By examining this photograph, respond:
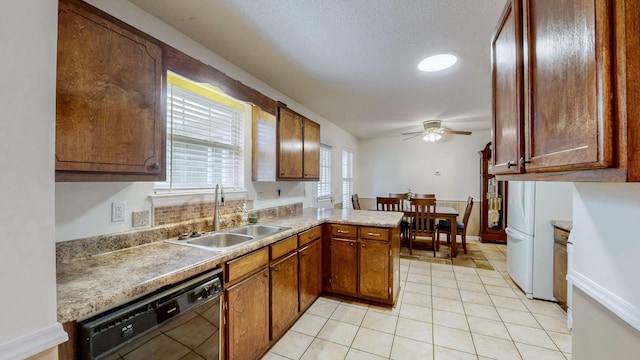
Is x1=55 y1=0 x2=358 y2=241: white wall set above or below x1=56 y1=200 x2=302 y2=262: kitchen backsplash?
above

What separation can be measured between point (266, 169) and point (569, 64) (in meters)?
2.32

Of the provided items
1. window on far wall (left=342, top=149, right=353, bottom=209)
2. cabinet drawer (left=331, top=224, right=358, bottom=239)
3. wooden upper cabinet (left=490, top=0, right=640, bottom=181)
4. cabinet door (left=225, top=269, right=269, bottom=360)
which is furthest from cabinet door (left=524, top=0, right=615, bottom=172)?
window on far wall (left=342, top=149, right=353, bottom=209)

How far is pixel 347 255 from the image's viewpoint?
8.52 ft

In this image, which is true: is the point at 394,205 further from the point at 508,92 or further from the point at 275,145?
the point at 508,92

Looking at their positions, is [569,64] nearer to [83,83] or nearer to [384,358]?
[83,83]

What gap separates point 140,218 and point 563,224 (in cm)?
358

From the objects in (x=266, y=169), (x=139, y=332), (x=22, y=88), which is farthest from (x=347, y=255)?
(x=22, y=88)

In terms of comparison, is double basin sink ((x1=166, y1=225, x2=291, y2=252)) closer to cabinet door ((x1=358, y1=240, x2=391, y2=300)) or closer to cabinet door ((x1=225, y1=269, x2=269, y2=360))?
cabinet door ((x1=225, y1=269, x2=269, y2=360))

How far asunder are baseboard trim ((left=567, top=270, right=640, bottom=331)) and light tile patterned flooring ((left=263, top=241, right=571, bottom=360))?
1.08m

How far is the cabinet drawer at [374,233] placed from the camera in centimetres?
245

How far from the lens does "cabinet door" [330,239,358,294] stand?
257 centimetres

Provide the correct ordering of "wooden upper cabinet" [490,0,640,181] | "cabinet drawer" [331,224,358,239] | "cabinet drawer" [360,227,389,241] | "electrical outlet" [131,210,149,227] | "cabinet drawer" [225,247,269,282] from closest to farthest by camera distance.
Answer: "wooden upper cabinet" [490,0,640,181]
"cabinet drawer" [225,247,269,282]
"electrical outlet" [131,210,149,227]
"cabinet drawer" [360,227,389,241]
"cabinet drawer" [331,224,358,239]

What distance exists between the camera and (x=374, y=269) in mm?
2500

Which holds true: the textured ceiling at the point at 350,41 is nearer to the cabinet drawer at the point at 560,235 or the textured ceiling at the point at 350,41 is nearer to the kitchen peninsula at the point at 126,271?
the kitchen peninsula at the point at 126,271
